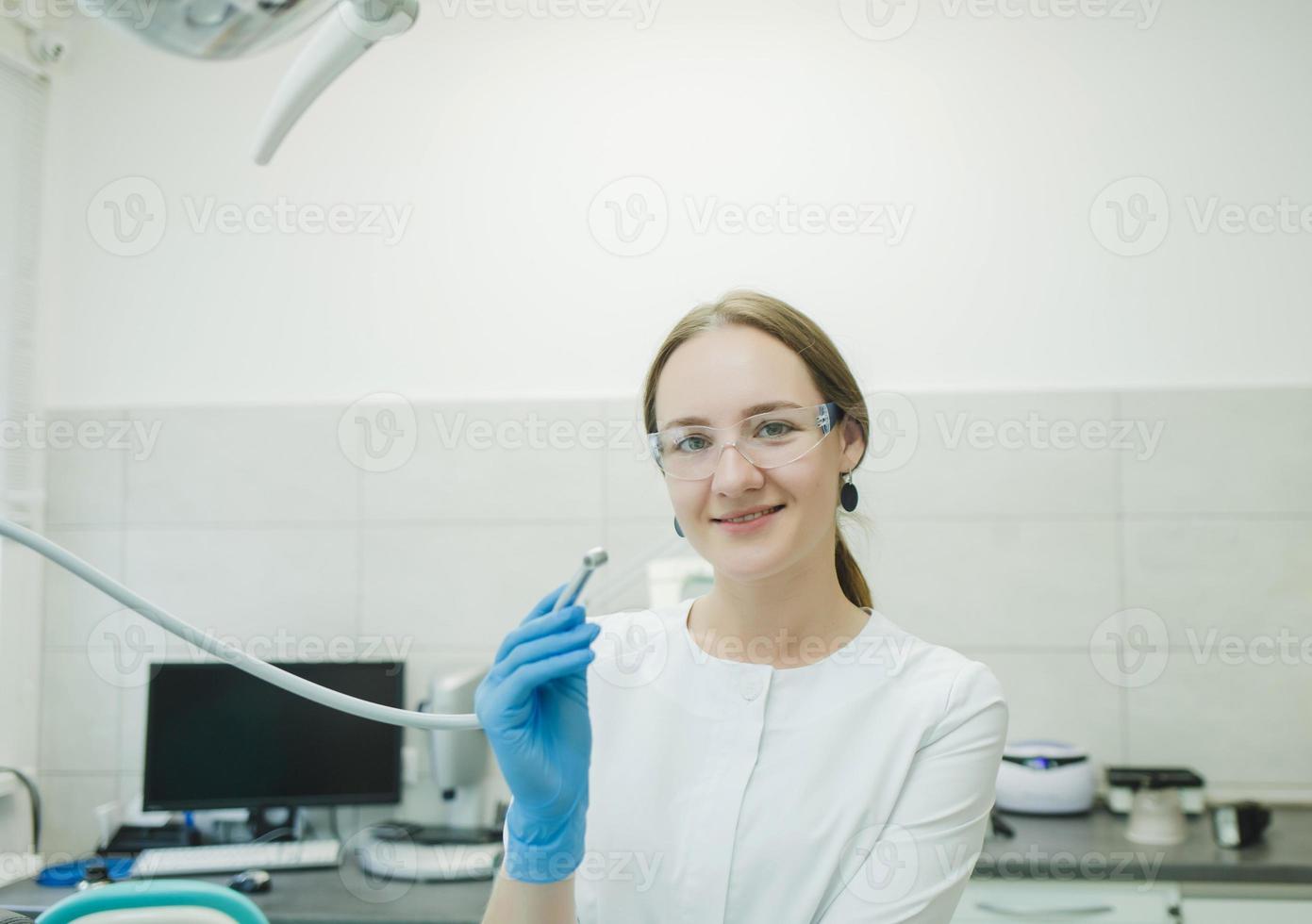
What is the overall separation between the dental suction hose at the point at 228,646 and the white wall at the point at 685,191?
73.2 inches

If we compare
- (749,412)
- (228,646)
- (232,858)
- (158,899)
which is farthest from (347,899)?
(749,412)

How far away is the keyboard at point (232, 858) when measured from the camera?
2.34 metres

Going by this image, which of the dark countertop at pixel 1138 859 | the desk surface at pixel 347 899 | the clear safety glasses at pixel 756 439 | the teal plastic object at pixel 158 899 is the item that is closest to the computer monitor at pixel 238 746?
the desk surface at pixel 347 899

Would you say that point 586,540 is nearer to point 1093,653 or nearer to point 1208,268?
point 1093,653

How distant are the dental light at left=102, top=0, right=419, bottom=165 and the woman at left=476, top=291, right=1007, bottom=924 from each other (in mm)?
572

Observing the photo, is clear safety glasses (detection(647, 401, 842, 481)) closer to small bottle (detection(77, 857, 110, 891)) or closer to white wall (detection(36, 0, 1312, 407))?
white wall (detection(36, 0, 1312, 407))

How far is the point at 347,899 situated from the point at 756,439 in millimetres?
1549

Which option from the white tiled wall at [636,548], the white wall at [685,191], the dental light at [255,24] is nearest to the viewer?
the dental light at [255,24]

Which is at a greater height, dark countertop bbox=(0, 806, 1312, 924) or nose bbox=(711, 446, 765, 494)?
nose bbox=(711, 446, 765, 494)

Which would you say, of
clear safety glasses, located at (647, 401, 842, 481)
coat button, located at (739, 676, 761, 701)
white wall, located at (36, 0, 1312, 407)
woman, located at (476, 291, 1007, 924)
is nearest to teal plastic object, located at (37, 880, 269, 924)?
woman, located at (476, 291, 1007, 924)

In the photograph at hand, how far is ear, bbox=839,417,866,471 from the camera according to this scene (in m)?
1.30

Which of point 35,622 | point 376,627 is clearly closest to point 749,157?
point 376,627

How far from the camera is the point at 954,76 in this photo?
2.85 m

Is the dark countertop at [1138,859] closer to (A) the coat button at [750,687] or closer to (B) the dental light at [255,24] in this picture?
(A) the coat button at [750,687]
